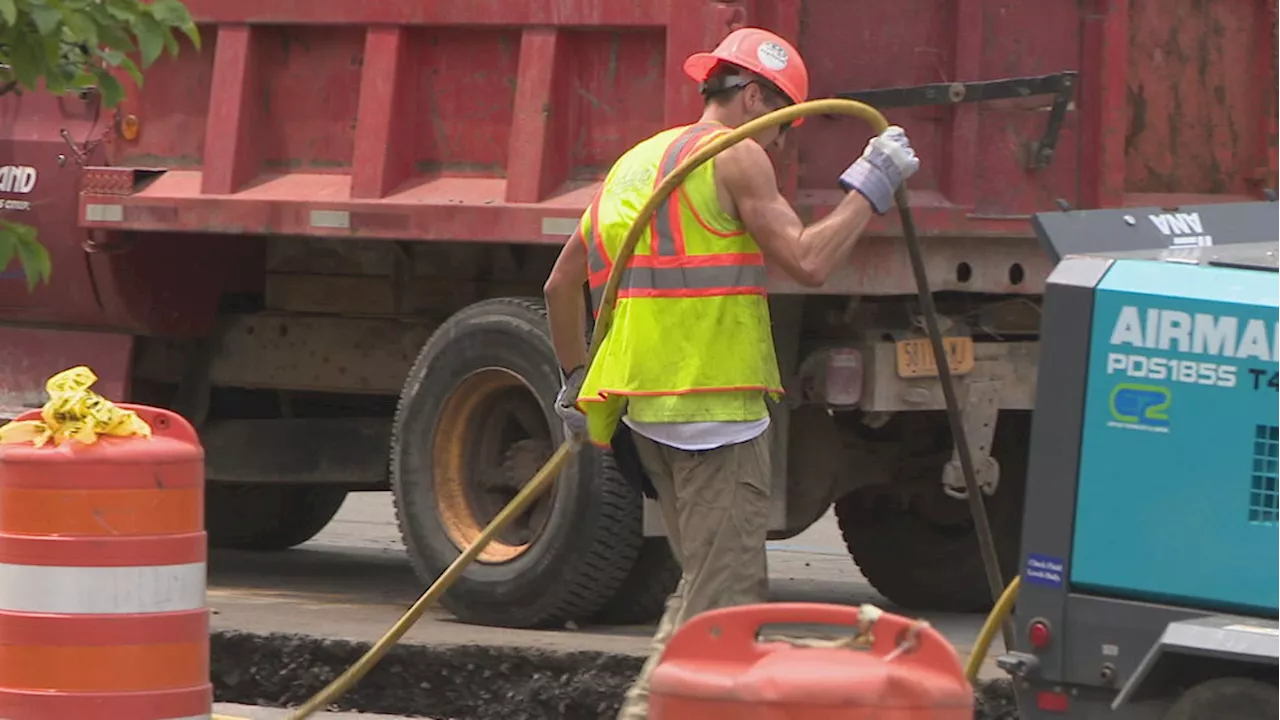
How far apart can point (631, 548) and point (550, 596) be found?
312 mm

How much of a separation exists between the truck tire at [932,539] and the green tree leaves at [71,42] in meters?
3.53

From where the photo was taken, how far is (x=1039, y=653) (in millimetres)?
5750

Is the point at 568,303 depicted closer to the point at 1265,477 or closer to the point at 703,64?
the point at 703,64

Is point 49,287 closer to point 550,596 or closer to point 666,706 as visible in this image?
point 550,596

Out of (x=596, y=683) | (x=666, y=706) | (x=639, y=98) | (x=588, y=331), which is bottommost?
(x=596, y=683)

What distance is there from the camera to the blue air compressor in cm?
541

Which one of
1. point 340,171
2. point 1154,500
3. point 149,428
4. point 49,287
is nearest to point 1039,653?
point 1154,500

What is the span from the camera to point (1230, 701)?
538 centimetres

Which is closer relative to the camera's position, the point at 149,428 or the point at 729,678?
the point at 729,678

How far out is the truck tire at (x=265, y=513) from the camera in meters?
11.7

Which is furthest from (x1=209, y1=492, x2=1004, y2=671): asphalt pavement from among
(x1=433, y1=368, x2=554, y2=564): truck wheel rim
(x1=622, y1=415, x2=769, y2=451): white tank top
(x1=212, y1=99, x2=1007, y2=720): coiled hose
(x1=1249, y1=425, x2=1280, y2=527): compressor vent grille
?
(x1=1249, y1=425, x2=1280, y2=527): compressor vent grille

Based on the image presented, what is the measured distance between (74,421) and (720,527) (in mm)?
1739

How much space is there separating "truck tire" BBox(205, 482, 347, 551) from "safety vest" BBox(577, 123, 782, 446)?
5533mm

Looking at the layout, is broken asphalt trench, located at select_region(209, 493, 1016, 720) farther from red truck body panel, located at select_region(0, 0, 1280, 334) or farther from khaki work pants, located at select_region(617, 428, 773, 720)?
khaki work pants, located at select_region(617, 428, 773, 720)
